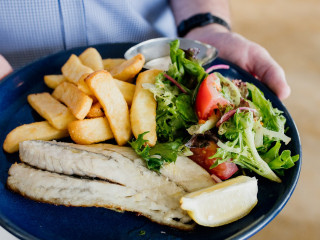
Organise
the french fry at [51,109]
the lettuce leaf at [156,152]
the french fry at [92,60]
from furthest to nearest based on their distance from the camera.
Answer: the french fry at [92,60] < the french fry at [51,109] < the lettuce leaf at [156,152]

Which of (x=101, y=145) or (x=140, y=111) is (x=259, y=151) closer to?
(x=140, y=111)

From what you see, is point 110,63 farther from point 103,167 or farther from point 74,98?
point 103,167

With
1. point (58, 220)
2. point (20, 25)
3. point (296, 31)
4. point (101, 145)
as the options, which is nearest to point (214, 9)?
point (20, 25)

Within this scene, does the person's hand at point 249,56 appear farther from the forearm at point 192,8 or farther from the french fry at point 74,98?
→ the french fry at point 74,98

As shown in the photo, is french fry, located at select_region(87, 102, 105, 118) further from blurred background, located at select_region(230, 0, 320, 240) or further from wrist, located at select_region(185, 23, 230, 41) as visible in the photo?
blurred background, located at select_region(230, 0, 320, 240)

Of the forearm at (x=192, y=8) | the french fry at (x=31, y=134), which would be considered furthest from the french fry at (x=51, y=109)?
the forearm at (x=192, y=8)

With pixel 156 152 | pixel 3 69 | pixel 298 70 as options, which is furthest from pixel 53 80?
pixel 298 70

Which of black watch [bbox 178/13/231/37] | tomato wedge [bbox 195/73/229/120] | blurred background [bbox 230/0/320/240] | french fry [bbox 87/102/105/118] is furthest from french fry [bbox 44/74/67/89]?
blurred background [bbox 230/0/320/240]
